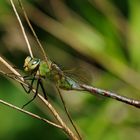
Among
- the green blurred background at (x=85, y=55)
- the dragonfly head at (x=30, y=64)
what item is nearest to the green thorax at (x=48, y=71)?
the dragonfly head at (x=30, y=64)

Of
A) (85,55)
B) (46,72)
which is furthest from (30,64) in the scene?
(85,55)

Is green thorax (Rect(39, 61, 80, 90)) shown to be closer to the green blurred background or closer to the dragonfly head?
the dragonfly head

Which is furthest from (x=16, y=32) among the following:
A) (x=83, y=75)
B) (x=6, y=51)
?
(x=83, y=75)

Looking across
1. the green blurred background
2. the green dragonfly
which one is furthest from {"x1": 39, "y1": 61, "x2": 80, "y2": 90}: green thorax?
the green blurred background

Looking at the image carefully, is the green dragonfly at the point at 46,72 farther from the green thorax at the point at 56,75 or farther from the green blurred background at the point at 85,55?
the green blurred background at the point at 85,55

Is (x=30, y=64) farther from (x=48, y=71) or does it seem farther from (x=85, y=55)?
(x=85, y=55)
